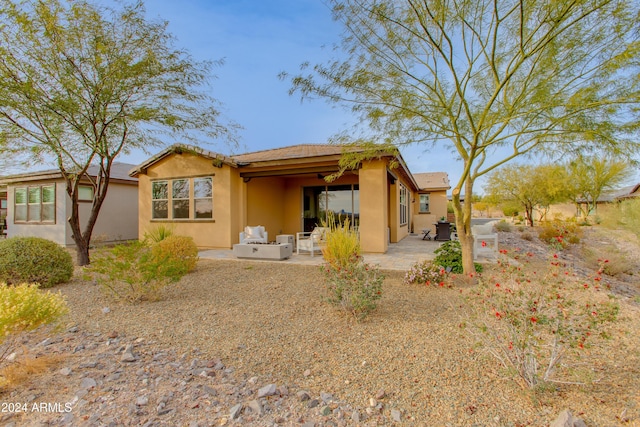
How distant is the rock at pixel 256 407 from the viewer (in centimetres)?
230

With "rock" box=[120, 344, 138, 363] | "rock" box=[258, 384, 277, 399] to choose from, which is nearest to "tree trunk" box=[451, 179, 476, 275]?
"rock" box=[258, 384, 277, 399]

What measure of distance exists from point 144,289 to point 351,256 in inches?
131

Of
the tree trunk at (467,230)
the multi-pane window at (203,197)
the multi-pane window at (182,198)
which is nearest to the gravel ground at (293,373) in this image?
the tree trunk at (467,230)

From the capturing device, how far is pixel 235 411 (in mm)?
2287

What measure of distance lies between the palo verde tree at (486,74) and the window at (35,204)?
546 inches

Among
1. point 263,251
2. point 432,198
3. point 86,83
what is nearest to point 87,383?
point 263,251

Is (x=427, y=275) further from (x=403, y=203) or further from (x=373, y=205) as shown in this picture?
(x=403, y=203)

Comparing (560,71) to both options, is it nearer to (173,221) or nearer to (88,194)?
(173,221)

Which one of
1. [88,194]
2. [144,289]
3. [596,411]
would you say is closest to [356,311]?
[596,411]

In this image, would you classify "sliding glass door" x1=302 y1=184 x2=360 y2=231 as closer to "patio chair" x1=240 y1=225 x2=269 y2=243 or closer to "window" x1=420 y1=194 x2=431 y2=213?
"patio chair" x1=240 y1=225 x2=269 y2=243

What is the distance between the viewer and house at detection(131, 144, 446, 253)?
367 inches

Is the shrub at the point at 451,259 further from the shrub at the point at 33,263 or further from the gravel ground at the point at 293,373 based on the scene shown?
the shrub at the point at 33,263

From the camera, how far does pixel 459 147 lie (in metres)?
5.59

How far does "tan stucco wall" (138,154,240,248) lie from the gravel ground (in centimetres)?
609
